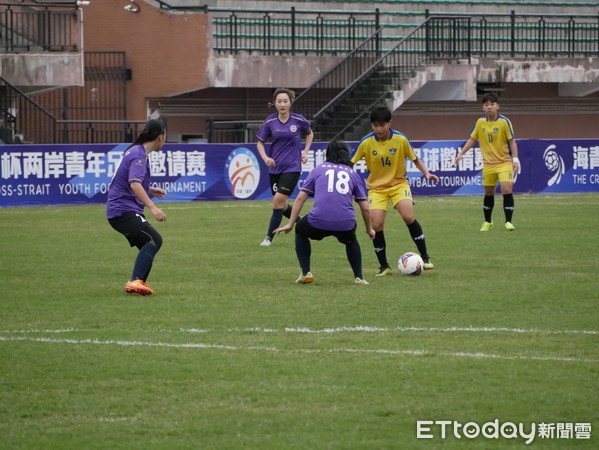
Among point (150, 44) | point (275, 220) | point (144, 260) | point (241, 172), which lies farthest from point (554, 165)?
point (144, 260)

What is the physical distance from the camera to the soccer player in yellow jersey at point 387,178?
13695mm

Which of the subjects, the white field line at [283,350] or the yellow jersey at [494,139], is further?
the yellow jersey at [494,139]

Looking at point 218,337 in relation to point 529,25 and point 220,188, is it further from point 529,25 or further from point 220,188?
point 529,25

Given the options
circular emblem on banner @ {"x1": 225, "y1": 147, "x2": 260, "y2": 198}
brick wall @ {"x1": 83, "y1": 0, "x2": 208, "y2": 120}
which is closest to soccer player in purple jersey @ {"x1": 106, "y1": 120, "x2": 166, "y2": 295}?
circular emblem on banner @ {"x1": 225, "y1": 147, "x2": 260, "y2": 198}

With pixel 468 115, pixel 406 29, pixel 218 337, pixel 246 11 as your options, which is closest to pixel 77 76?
pixel 246 11

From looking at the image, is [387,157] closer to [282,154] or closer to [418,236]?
[418,236]

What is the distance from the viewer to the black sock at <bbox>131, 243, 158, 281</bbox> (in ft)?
38.4

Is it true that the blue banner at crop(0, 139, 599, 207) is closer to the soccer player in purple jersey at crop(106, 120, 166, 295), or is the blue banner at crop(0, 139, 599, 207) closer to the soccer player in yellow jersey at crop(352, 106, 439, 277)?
the soccer player in yellow jersey at crop(352, 106, 439, 277)

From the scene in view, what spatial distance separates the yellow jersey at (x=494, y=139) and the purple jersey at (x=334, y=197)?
7.34 m

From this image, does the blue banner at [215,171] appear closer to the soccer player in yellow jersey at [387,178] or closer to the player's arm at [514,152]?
the player's arm at [514,152]

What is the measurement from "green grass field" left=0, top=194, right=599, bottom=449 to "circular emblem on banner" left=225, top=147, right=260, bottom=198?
10.3 meters

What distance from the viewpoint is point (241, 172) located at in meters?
26.6

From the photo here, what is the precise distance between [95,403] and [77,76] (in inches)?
994

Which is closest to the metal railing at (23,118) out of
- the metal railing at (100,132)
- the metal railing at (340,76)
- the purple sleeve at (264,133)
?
the metal railing at (100,132)
